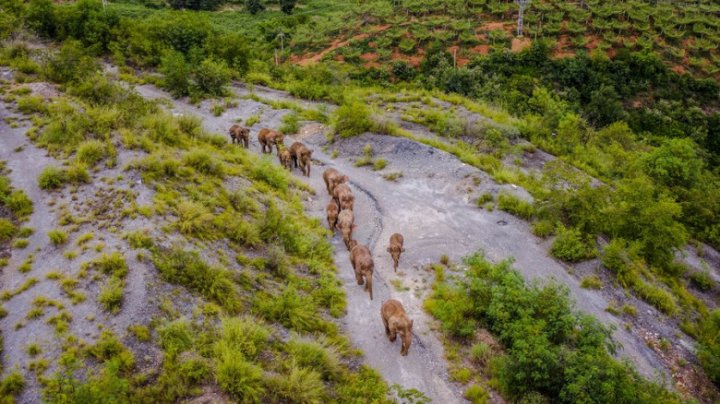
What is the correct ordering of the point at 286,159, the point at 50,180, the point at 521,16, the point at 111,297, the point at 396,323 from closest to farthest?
the point at 111,297 < the point at 396,323 < the point at 50,180 < the point at 286,159 < the point at 521,16

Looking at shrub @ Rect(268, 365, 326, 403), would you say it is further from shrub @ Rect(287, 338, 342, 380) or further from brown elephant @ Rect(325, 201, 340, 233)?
brown elephant @ Rect(325, 201, 340, 233)

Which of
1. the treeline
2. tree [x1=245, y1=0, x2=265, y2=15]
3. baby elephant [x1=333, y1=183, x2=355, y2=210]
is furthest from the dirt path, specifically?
tree [x1=245, y1=0, x2=265, y2=15]

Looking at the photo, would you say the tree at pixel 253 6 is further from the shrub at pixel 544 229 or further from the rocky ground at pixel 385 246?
the shrub at pixel 544 229

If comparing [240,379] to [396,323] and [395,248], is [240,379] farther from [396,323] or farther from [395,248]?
[395,248]

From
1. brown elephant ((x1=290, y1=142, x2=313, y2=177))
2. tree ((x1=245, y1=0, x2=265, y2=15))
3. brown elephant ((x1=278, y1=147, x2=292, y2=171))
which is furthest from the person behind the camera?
tree ((x1=245, y1=0, x2=265, y2=15))

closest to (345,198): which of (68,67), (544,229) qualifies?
(544,229)

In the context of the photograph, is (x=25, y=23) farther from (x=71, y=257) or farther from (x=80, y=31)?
(x=71, y=257)

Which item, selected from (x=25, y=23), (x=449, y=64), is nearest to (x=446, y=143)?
(x=449, y=64)
